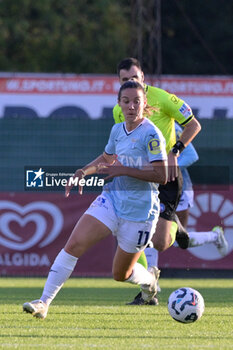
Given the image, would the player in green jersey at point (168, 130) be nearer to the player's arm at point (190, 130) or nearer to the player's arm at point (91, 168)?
the player's arm at point (190, 130)

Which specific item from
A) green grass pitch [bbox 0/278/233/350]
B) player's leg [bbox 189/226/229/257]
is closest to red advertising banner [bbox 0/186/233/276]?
player's leg [bbox 189/226/229/257]

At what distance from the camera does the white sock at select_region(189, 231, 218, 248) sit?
41.1 feet

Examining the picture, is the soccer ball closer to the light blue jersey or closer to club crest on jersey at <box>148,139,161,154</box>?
the light blue jersey

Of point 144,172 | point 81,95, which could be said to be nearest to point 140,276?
point 144,172

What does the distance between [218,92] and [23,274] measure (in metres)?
11.4

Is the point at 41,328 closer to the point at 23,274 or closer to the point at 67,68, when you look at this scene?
the point at 23,274

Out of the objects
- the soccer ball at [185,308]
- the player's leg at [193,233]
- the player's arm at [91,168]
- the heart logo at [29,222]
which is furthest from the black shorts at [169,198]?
the heart logo at [29,222]

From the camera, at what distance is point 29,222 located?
1467 centimetres

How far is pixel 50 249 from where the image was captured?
48.2 feet

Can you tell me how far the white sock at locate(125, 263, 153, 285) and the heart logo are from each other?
19.8ft

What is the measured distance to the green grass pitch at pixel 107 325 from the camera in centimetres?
665

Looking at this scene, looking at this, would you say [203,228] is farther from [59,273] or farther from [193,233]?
[59,273]

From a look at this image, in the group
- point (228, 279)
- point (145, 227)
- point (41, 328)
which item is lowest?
point (228, 279)

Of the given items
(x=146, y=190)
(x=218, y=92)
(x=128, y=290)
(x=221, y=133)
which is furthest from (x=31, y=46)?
(x=146, y=190)
